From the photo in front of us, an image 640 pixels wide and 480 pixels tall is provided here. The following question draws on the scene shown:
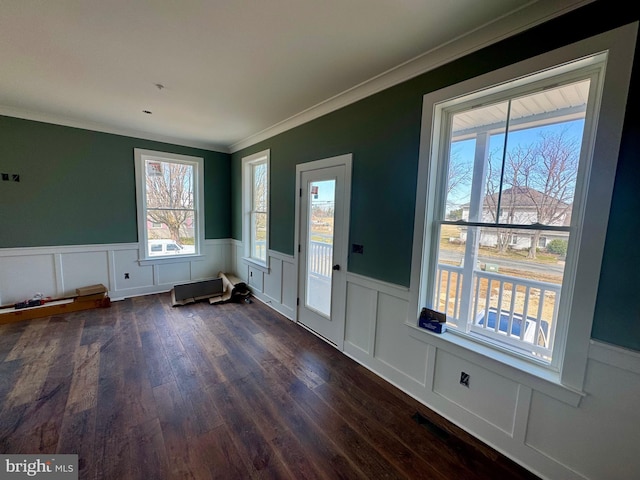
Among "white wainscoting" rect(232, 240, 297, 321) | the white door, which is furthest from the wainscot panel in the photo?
"white wainscoting" rect(232, 240, 297, 321)

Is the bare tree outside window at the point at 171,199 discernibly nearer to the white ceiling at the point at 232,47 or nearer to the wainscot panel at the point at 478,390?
the white ceiling at the point at 232,47

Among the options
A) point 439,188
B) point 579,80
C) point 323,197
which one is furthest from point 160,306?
point 579,80

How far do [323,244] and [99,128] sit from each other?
3.84m

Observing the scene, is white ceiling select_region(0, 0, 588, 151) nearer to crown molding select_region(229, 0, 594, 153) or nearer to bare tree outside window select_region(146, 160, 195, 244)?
crown molding select_region(229, 0, 594, 153)

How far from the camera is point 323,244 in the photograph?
3096 mm

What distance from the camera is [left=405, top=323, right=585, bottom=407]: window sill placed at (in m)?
1.46

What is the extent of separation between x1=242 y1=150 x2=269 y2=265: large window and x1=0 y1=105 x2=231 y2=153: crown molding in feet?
2.98

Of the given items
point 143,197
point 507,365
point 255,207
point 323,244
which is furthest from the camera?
point 255,207

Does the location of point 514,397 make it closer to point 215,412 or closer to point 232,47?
point 215,412

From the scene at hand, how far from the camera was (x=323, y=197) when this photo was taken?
3.04m

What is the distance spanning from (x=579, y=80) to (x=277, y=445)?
283 centimetres

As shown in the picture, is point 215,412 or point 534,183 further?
point 215,412

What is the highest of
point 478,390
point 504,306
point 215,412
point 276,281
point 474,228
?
point 474,228

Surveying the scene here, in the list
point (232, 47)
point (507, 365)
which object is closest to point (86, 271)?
point (232, 47)
